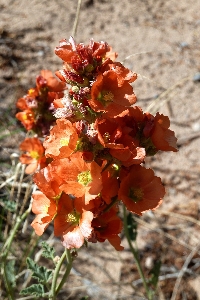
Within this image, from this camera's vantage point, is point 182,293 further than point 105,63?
Yes

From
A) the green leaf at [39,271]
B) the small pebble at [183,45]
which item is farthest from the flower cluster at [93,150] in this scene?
the small pebble at [183,45]

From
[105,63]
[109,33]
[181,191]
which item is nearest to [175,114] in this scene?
[181,191]

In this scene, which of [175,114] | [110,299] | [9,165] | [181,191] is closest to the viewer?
[110,299]

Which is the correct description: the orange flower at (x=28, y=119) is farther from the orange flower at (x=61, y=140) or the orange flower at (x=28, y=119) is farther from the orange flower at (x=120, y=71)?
the orange flower at (x=120, y=71)

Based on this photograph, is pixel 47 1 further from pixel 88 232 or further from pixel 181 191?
pixel 88 232

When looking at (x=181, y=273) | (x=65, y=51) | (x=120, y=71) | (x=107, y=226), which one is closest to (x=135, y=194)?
(x=107, y=226)

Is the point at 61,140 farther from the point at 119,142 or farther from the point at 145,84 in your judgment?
the point at 145,84
